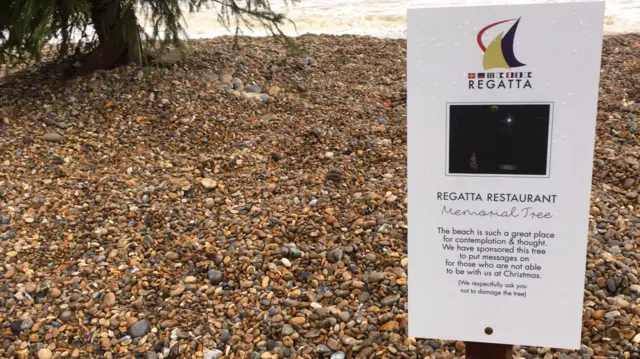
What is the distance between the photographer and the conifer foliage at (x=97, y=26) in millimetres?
4469

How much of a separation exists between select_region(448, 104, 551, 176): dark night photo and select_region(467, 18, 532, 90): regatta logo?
0.06 metres

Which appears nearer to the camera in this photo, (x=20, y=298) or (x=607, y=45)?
(x=20, y=298)

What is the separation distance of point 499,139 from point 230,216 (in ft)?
6.85

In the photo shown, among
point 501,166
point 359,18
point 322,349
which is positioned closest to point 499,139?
point 501,166

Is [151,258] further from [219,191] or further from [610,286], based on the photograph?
[610,286]

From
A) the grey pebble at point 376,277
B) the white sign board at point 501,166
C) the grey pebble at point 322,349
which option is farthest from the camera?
the grey pebble at point 376,277

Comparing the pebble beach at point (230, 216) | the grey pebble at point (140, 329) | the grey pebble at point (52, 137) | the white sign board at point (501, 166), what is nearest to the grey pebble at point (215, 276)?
the pebble beach at point (230, 216)

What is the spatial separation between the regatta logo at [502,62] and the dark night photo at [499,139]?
0.21 ft

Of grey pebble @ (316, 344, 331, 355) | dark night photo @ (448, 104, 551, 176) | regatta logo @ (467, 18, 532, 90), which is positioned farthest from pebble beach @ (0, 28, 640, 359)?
regatta logo @ (467, 18, 532, 90)

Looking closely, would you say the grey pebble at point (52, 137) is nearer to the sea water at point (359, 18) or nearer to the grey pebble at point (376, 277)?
the grey pebble at point (376, 277)

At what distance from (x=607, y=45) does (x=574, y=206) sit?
5.39 m

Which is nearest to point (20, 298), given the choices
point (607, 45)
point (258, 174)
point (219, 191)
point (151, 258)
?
point (151, 258)

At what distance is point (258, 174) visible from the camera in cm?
395

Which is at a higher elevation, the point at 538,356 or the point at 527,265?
the point at 527,265
